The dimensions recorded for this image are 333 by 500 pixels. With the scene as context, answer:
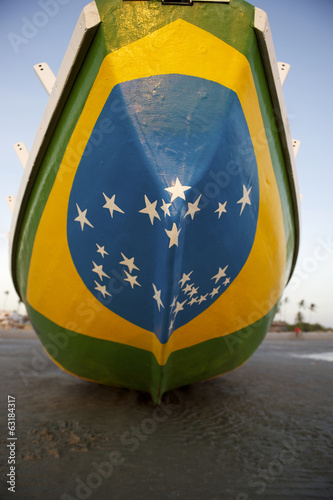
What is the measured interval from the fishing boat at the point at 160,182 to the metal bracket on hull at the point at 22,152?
108 cm

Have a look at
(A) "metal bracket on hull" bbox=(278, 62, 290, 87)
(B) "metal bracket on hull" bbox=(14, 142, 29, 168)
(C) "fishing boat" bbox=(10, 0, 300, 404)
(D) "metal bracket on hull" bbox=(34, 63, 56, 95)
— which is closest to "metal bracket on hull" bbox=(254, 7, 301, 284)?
(C) "fishing boat" bbox=(10, 0, 300, 404)

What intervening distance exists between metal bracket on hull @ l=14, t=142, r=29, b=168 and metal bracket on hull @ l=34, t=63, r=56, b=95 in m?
1.34

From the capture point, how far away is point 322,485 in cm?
221

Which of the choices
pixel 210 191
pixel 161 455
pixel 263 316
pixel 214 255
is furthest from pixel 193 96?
pixel 161 455

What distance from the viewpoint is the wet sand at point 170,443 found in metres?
2.13

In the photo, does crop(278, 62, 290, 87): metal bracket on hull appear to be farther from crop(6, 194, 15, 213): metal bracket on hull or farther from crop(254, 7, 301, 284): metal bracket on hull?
crop(6, 194, 15, 213): metal bracket on hull

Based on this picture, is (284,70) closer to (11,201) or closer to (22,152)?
(22,152)

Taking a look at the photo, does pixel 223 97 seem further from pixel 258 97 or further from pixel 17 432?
pixel 17 432

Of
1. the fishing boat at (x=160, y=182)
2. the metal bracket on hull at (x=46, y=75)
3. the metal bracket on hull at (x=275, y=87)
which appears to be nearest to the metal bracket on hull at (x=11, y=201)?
the fishing boat at (x=160, y=182)

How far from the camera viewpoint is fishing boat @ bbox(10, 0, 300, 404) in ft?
7.34

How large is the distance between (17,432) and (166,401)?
72.4 inches

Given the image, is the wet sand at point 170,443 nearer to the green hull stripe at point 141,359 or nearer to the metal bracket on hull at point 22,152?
the green hull stripe at point 141,359

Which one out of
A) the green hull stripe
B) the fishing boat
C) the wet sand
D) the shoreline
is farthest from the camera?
the shoreline

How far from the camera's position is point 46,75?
3.11 m
